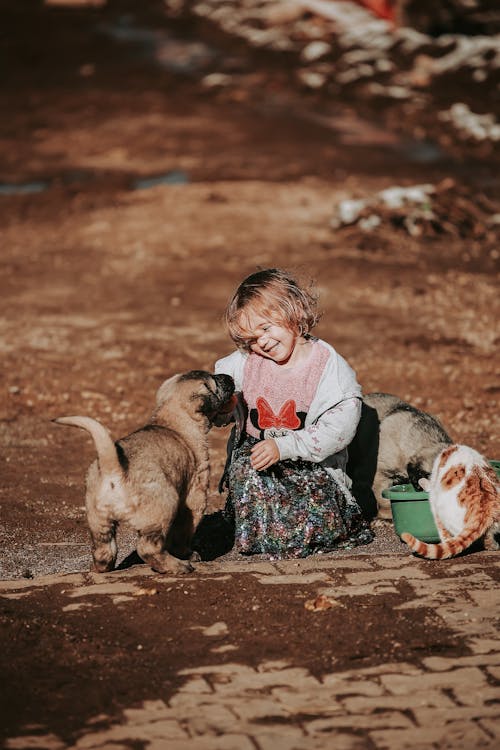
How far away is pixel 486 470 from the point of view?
5.51 meters

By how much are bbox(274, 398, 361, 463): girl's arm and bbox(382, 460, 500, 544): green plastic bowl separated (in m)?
0.40

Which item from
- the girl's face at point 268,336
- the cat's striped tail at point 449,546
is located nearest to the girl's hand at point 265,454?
the girl's face at point 268,336

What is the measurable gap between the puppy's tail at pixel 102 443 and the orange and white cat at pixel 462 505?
1385 millimetres

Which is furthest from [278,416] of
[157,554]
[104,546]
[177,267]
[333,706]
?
[177,267]

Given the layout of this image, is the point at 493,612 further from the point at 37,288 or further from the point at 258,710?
the point at 37,288

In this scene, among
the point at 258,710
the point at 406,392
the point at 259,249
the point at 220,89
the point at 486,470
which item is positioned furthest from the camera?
the point at 220,89

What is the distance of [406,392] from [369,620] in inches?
177

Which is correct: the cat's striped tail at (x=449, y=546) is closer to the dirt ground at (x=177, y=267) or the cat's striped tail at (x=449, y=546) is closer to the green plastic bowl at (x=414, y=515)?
the green plastic bowl at (x=414, y=515)

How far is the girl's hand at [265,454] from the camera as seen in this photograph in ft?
17.7

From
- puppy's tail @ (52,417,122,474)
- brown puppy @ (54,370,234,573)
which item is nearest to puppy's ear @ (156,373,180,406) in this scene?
brown puppy @ (54,370,234,573)

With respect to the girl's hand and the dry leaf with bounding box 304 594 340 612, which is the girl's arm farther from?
the dry leaf with bounding box 304 594 340 612

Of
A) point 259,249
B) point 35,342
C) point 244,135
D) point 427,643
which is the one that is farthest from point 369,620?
point 244,135

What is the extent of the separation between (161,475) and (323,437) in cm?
84

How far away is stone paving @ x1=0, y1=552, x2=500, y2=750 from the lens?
12.6 ft
